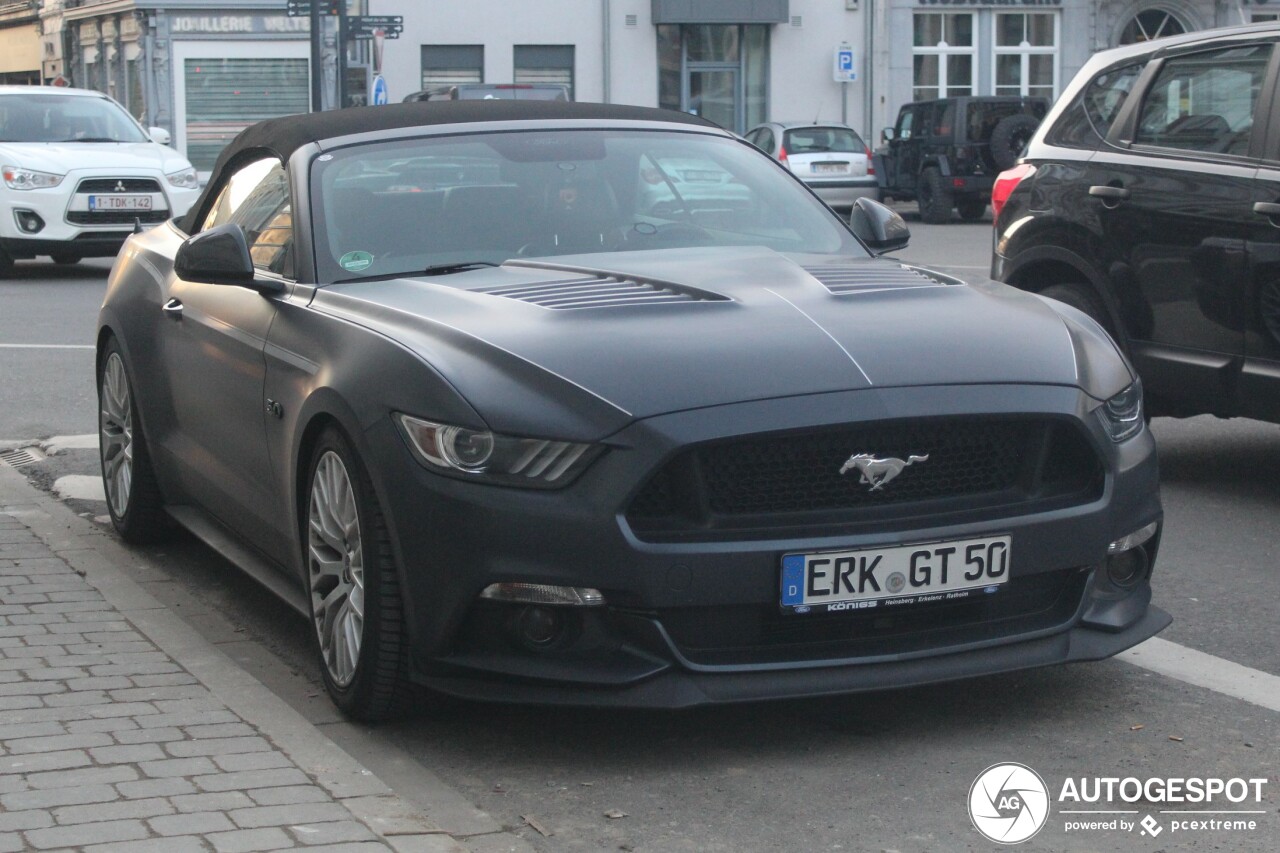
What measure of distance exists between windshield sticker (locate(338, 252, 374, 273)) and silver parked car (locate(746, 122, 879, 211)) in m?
24.4

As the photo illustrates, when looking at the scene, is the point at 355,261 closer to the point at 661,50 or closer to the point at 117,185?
the point at 117,185

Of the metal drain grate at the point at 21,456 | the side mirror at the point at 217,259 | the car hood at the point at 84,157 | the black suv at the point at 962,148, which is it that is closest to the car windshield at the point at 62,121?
the car hood at the point at 84,157

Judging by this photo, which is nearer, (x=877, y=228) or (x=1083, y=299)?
(x=877, y=228)

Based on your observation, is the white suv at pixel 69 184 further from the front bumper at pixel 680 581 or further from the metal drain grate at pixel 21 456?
the front bumper at pixel 680 581

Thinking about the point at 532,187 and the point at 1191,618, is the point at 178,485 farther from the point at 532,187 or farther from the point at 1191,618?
the point at 1191,618

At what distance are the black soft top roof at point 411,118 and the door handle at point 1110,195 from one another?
6.40 ft

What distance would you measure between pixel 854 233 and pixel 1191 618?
1.49m

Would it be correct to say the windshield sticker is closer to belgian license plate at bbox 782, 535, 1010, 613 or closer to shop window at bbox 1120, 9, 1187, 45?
belgian license plate at bbox 782, 535, 1010, 613

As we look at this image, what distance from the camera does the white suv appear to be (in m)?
18.4

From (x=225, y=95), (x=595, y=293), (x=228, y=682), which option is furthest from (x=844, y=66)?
(x=228, y=682)

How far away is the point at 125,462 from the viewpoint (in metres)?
6.68

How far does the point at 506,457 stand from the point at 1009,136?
24.7m

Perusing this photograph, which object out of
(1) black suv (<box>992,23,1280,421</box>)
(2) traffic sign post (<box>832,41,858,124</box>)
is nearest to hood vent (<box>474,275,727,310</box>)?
(1) black suv (<box>992,23,1280,421</box>)

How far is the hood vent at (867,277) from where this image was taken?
15.8ft
